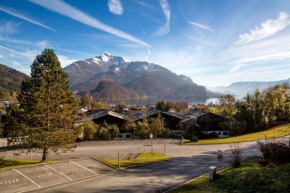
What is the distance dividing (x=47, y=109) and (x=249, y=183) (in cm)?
2040

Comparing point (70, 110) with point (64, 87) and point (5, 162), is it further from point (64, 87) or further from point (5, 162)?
point (5, 162)

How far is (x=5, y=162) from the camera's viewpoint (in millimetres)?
23891

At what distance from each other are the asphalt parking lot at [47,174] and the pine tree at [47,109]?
3.19 metres

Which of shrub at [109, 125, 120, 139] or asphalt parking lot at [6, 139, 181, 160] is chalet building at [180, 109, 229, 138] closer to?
asphalt parking lot at [6, 139, 181, 160]

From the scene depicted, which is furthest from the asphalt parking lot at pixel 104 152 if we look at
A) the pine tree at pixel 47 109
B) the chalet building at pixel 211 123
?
the chalet building at pixel 211 123

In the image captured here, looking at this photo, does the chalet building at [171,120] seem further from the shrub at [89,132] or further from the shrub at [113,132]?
the shrub at [89,132]

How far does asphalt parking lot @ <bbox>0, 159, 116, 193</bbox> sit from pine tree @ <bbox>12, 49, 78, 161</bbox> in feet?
10.5

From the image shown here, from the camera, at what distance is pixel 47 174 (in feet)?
59.2

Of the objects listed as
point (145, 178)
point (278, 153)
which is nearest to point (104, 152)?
point (145, 178)

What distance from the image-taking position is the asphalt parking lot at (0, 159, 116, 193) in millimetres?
15705

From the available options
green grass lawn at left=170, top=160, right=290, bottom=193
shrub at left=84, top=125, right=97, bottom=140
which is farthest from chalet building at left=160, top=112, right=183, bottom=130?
green grass lawn at left=170, top=160, right=290, bottom=193

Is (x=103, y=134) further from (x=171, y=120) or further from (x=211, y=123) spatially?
(x=211, y=123)

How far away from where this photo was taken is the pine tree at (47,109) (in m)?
22.0

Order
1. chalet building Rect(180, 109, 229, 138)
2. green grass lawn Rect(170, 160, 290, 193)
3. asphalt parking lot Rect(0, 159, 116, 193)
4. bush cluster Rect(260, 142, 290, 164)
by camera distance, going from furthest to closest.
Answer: chalet building Rect(180, 109, 229, 138) < bush cluster Rect(260, 142, 290, 164) < asphalt parking lot Rect(0, 159, 116, 193) < green grass lawn Rect(170, 160, 290, 193)
